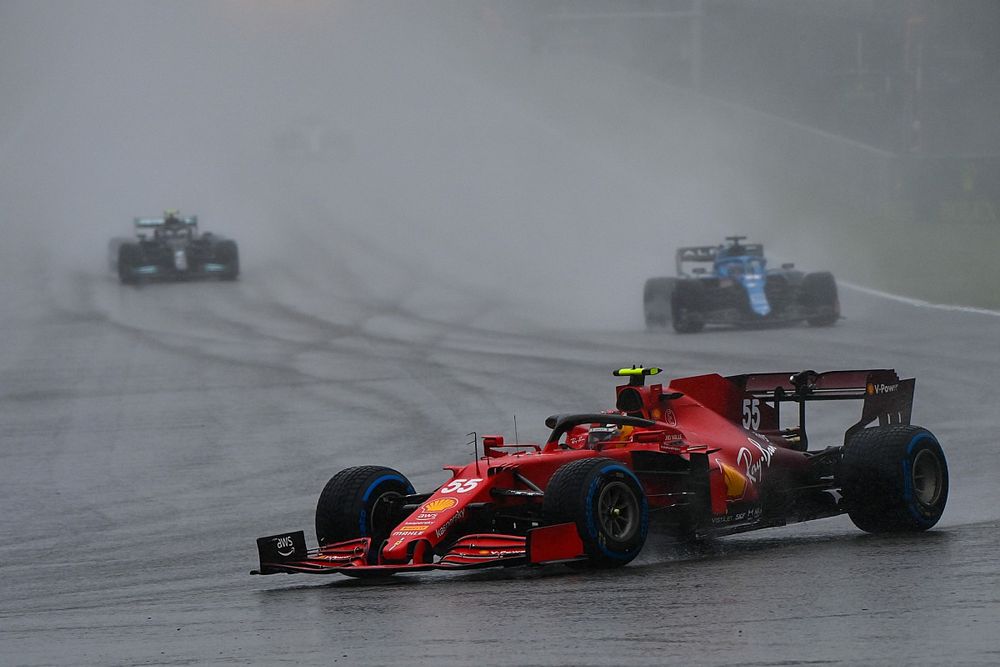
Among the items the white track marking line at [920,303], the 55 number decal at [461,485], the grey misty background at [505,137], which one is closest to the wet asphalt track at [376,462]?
the 55 number decal at [461,485]

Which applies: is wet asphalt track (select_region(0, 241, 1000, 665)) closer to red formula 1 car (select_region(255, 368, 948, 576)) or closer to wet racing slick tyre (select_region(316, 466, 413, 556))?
red formula 1 car (select_region(255, 368, 948, 576))

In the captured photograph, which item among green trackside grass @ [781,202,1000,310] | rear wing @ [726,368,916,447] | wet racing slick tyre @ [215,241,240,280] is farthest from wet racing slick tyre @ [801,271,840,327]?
rear wing @ [726,368,916,447]

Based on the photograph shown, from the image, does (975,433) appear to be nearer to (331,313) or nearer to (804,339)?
(804,339)

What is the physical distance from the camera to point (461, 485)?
1038cm

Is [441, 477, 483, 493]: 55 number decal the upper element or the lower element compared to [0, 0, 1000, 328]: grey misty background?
lower

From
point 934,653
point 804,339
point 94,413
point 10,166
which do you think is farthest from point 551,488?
point 10,166

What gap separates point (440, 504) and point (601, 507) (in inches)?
43.9

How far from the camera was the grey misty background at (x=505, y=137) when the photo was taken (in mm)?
43875

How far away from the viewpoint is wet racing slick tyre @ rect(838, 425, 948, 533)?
1084cm

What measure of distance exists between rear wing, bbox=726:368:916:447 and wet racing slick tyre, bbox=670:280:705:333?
51.1ft

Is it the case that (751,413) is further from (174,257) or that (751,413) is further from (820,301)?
(174,257)

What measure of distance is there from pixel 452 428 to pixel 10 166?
53.8 metres

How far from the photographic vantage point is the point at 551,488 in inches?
382

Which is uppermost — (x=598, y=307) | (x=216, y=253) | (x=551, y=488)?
(x=216, y=253)
